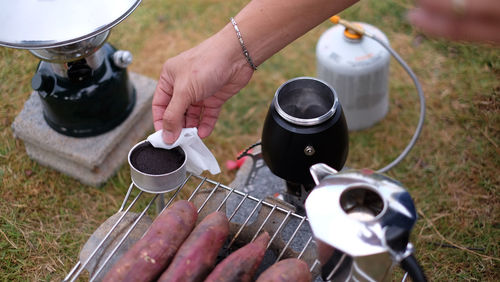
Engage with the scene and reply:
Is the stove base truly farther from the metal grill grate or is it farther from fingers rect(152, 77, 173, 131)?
the metal grill grate

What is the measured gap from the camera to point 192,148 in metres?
1.76

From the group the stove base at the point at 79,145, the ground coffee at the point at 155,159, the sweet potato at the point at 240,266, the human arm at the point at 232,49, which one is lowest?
the stove base at the point at 79,145

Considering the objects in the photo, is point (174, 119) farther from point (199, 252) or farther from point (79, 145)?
point (79, 145)

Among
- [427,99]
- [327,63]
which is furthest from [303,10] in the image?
[427,99]

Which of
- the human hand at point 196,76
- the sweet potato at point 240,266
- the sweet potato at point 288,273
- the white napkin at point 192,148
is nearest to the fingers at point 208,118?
the human hand at point 196,76

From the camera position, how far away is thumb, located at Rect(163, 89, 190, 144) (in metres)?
1.67

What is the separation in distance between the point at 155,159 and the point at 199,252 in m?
0.40

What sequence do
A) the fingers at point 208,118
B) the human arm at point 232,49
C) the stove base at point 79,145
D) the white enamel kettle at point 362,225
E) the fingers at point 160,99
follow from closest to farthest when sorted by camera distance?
1. the white enamel kettle at point 362,225
2. the human arm at point 232,49
3. the fingers at point 160,99
4. the fingers at point 208,118
5. the stove base at point 79,145

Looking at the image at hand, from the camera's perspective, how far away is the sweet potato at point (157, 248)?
1.40 meters

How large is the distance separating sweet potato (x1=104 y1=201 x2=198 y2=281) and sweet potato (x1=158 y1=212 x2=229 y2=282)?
0.04 meters

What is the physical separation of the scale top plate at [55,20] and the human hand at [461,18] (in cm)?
128

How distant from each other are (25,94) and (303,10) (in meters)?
2.03

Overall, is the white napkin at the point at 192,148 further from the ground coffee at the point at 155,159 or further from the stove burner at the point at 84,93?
the stove burner at the point at 84,93

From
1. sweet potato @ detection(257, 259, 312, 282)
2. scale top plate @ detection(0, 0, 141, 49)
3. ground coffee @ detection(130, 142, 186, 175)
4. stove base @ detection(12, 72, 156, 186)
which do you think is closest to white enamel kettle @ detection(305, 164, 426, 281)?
sweet potato @ detection(257, 259, 312, 282)
